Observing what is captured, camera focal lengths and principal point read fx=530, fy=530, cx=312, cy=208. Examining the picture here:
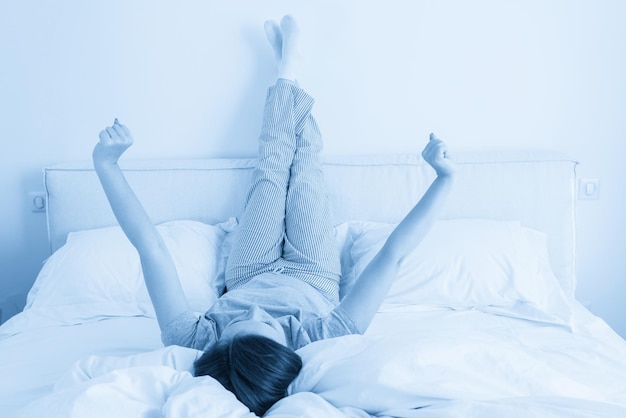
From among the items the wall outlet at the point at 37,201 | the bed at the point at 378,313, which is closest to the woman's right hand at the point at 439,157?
the bed at the point at 378,313

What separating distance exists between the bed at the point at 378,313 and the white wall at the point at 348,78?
162 mm

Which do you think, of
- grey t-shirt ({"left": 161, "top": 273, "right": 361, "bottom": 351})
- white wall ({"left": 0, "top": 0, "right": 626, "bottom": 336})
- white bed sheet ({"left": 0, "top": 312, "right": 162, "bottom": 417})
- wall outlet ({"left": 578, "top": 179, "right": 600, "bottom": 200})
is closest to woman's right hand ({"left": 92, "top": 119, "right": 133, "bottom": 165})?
grey t-shirt ({"left": 161, "top": 273, "right": 361, "bottom": 351})

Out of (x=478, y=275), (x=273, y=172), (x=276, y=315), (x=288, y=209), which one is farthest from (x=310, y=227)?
(x=478, y=275)

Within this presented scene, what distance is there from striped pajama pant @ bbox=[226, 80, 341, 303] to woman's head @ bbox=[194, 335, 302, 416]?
65 centimetres

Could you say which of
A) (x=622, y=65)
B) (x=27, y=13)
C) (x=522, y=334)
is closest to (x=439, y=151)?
(x=522, y=334)

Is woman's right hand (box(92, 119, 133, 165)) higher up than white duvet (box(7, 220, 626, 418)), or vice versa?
woman's right hand (box(92, 119, 133, 165))

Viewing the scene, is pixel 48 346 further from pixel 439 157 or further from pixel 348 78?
pixel 348 78

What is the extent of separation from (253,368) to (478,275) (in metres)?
0.91

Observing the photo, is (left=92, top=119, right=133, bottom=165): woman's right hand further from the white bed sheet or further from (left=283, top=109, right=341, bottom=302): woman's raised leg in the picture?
(left=283, top=109, right=341, bottom=302): woman's raised leg

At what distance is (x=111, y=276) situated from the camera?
168 cm

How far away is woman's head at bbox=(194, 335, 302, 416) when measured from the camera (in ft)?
3.05

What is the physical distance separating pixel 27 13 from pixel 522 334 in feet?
6.72

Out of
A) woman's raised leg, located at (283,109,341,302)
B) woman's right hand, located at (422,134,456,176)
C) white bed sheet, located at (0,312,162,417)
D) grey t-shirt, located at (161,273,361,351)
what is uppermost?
woman's right hand, located at (422,134,456,176)

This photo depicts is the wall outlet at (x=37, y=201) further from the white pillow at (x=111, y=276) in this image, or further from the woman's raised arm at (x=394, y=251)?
the woman's raised arm at (x=394, y=251)
